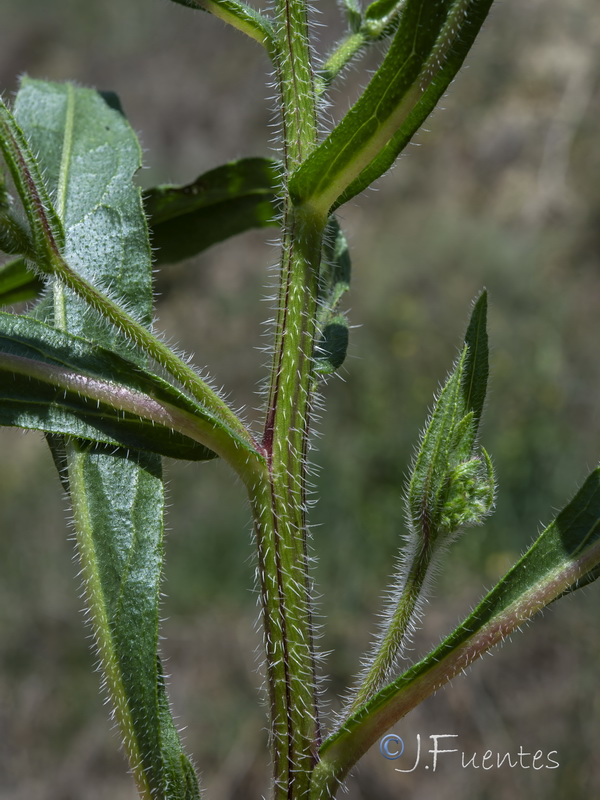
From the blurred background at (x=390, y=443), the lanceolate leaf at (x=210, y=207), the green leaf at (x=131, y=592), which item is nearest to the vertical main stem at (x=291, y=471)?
the green leaf at (x=131, y=592)

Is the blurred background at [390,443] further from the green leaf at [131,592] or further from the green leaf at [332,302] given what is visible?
the green leaf at [131,592]

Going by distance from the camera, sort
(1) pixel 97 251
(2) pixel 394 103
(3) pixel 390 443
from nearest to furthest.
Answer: (2) pixel 394 103, (1) pixel 97 251, (3) pixel 390 443

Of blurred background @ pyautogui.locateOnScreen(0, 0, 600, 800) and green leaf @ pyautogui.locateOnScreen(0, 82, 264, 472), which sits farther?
blurred background @ pyautogui.locateOnScreen(0, 0, 600, 800)

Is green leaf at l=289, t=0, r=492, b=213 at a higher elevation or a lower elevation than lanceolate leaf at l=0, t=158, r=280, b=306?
higher

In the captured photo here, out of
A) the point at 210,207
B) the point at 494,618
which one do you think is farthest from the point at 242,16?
the point at 494,618

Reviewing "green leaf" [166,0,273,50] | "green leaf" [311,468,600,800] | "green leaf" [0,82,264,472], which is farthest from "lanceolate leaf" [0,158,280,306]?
"green leaf" [311,468,600,800]

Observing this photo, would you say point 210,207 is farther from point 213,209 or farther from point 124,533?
point 124,533

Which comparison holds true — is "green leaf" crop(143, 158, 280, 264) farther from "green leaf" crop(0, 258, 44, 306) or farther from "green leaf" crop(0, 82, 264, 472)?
"green leaf" crop(0, 258, 44, 306)
